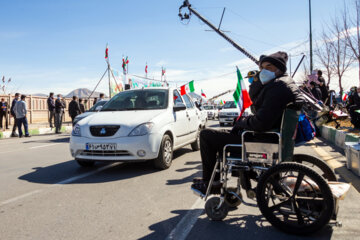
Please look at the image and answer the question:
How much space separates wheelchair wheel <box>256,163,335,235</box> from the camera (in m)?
2.88

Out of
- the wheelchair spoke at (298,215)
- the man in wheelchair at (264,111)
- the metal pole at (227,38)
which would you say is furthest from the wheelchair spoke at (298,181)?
the metal pole at (227,38)

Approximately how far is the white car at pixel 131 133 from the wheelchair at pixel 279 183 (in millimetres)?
2468

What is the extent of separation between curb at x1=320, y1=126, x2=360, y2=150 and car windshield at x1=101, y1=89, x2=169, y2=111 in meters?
4.10

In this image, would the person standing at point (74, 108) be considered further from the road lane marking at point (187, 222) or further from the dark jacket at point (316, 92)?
the road lane marking at point (187, 222)

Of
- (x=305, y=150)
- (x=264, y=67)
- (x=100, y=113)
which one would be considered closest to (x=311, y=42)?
(x=305, y=150)

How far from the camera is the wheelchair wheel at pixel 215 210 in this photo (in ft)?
11.1

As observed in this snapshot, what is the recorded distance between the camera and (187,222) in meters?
3.39

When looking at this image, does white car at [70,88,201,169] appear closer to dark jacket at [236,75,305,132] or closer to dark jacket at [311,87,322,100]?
dark jacket at [236,75,305,132]

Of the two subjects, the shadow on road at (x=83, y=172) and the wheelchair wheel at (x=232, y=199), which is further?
the shadow on road at (x=83, y=172)

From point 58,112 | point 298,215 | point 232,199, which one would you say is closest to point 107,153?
point 232,199

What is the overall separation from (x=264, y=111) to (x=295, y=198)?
83 centimetres

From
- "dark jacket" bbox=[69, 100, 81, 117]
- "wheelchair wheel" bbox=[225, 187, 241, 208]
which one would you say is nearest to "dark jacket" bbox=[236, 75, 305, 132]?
"wheelchair wheel" bbox=[225, 187, 241, 208]

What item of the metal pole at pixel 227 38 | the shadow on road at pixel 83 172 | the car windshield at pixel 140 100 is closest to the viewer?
the shadow on road at pixel 83 172

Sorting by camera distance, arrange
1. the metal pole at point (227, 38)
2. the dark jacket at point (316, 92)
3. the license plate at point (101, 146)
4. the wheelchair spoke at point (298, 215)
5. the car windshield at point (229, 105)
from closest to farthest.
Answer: the wheelchair spoke at point (298, 215) < the license plate at point (101, 146) < the dark jacket at point (316, 92) < the car windshield at point (229, 105) < the metal pole at point (227, 38)
